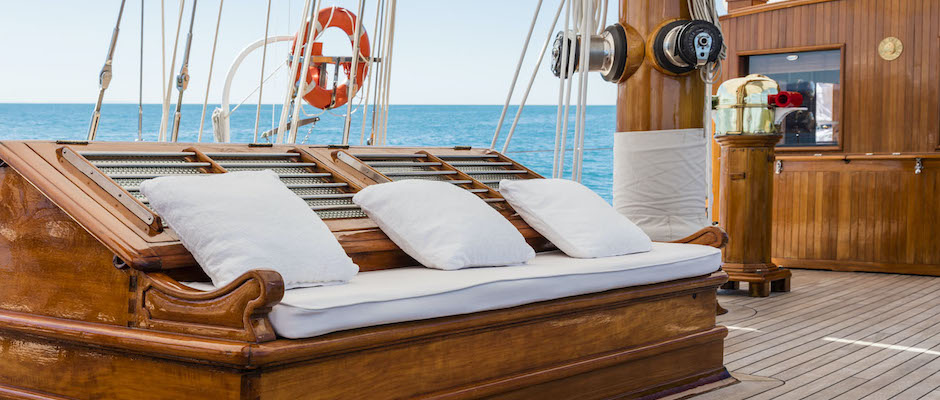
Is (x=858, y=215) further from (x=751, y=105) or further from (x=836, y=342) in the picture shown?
(x=836, y=342)

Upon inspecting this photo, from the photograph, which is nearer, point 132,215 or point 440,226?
point 132,215

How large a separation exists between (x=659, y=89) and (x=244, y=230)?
7.83 feet

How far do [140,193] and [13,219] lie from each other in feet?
1.01

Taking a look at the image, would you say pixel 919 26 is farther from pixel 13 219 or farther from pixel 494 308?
pixel 13 219

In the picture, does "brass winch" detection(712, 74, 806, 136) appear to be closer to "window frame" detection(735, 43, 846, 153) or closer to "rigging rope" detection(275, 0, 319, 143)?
"window frame" detection(735, 43, 846, 153)

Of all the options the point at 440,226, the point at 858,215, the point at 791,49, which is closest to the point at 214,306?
the point at 440,226

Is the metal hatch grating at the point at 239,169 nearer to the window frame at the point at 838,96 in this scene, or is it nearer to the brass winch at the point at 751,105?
the brass winch at the point at 751,105

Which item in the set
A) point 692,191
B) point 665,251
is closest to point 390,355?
point 665,251

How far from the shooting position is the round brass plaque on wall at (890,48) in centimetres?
644

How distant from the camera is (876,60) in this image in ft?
21.4

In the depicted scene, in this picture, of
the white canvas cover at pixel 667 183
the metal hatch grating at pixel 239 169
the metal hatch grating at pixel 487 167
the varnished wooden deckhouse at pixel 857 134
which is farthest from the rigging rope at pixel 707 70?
the varnished wooden deckhouse at pixel 857 134

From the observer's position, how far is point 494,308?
2254 millimetres

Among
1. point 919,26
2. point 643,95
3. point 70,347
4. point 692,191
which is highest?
point 919,26

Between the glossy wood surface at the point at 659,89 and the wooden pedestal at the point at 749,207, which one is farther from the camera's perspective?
the wooden pedestal at the point at 749,207
